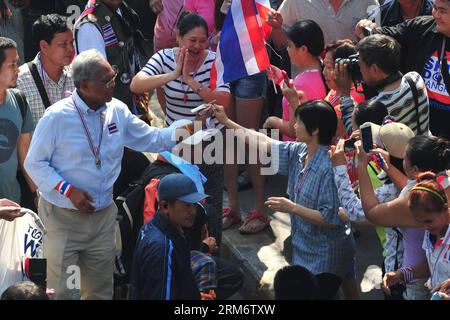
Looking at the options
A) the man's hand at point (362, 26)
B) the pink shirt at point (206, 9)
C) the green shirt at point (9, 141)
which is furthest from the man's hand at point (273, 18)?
the green shirt at point (9, 141)

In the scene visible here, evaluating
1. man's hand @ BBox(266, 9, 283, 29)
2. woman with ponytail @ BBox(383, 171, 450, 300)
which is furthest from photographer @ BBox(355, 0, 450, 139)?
woman with ponytail @ BBox(383, 171, 450, 300)

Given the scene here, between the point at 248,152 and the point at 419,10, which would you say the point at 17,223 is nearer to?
the point at 248,152

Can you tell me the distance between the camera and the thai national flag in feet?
21.6

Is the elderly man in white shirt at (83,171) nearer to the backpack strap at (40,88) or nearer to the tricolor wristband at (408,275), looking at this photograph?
the backpack strap at (40,88)

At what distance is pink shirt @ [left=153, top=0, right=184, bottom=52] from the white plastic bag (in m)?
3.30

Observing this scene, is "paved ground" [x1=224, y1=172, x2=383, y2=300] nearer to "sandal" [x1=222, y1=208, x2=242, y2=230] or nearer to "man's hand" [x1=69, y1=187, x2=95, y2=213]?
"sandal" [x1=222, y1=208, x2=242, y2=230]

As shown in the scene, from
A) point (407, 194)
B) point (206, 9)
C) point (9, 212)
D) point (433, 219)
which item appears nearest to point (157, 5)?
point (206, 9)

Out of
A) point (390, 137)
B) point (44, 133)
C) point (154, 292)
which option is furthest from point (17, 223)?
point (390, 137)

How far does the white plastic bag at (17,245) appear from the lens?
5.05 m

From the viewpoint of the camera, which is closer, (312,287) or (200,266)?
(312,287)

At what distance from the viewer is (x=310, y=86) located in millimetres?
6633

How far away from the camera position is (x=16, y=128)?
6.24 metres

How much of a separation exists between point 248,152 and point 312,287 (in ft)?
8.53
